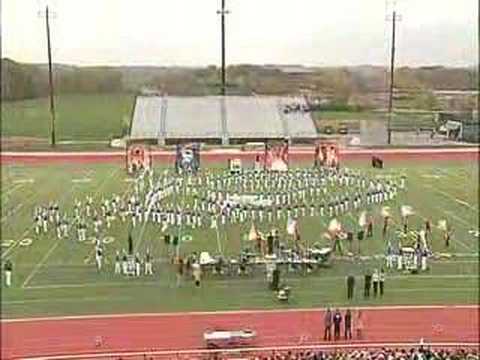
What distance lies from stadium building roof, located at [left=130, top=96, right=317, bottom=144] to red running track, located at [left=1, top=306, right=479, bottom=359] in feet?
10.2

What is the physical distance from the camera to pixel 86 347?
28.4 feet

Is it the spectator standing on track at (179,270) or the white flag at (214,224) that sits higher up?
the white flag at (214,224)

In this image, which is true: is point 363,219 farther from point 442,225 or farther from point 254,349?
point 254,349

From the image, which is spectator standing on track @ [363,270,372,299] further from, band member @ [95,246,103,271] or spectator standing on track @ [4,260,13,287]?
spectator standing on track @ [4,260,13,287]

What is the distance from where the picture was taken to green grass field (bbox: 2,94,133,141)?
11.3 meters

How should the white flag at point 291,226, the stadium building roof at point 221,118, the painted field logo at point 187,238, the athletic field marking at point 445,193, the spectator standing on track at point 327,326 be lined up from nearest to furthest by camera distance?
the spectator standing on track at point 327,326, the painted field logo at point 187,238, the white flag at point 291,226, the stadium building roof at point 221,118, the athletic field marking at point 445,193

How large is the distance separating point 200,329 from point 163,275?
145cm

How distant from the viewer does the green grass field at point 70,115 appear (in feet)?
37.2

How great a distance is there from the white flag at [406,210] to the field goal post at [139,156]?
3.10 metres

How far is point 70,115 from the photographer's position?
1177cm

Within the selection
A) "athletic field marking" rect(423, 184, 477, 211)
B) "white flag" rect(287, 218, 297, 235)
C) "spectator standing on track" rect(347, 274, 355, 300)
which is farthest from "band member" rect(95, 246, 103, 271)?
"athletic field marking" rect(423, 184, 477, 211)

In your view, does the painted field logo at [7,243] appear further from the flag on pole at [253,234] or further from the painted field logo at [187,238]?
the flag on pole at [253,234]

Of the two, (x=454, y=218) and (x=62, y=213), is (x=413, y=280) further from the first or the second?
(x=62, y=213)

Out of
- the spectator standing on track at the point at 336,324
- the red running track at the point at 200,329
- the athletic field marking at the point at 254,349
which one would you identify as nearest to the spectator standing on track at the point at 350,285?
the red running track at the point at 200,329
